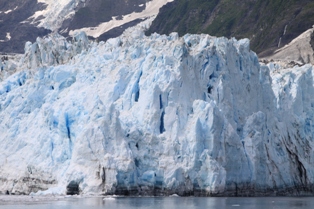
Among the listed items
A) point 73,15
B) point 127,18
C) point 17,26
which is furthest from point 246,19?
point 17,26

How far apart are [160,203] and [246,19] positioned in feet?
347

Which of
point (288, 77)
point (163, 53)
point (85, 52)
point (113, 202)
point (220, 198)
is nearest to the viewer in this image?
point (113, 202)

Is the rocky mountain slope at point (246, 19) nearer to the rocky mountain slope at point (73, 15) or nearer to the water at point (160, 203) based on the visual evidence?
the rocky mountain slope at point (73, 15)

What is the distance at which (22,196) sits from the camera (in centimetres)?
4303

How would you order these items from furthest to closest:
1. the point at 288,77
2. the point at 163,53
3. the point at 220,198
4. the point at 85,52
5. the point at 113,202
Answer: the point at 288,77
the point at 85,52
the point at 163,53
the point at 220,198
the point at 113,202

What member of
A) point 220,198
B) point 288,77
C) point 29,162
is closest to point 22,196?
point 29,162

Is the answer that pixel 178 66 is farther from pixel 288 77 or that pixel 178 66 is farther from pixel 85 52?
pixel 288 77

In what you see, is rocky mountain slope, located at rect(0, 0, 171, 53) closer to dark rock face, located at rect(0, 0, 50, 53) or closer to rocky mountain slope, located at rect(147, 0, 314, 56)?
dark rock face, located at rect(0, 0, 50, 53)

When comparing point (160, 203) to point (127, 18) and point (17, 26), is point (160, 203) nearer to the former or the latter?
point (17, 26)

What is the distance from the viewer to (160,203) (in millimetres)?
39281

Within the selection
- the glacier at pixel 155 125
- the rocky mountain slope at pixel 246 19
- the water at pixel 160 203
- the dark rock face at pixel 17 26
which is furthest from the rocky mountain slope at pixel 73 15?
the water at pixel 160 203

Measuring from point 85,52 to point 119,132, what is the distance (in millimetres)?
10409

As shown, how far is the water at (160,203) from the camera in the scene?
124 ft

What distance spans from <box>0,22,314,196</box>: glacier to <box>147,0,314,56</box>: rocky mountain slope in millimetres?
78225
